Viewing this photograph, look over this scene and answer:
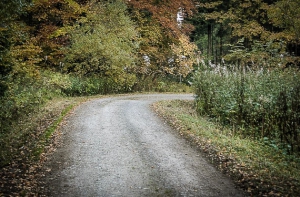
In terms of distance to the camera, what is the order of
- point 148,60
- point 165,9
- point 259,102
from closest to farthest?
point 259,102 < point 165,9 < point 148,60

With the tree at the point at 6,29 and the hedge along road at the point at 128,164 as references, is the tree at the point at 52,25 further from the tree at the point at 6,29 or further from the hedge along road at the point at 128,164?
the hedge along road at the point at 128,164

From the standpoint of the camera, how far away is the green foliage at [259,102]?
9.03 metres

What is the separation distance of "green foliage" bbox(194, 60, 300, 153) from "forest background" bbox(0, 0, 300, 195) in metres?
0.03

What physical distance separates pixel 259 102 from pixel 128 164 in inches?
202

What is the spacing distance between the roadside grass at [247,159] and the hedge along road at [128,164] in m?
0.34

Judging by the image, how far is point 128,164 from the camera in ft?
25.4

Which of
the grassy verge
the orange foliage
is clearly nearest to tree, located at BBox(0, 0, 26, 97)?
the grassy verge

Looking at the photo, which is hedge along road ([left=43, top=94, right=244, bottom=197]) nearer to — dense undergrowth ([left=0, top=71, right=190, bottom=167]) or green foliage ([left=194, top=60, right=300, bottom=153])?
dense undergrowth ([left=0, top=71, right=190, bottom=167])

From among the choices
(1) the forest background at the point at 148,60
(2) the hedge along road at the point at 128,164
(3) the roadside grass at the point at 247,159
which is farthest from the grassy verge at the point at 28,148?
(3) the roadside grass at the point at 247,159

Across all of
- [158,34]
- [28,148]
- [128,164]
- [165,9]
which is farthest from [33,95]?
[165,9]

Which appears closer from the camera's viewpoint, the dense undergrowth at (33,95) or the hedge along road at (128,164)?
the hedge along road at (128,164)

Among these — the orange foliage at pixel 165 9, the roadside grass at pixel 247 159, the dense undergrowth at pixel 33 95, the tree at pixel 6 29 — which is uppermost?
the orange foliage at pixel 165 9

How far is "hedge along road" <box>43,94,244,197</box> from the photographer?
6301 mm

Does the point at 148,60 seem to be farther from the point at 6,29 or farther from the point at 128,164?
the point at 128,164
